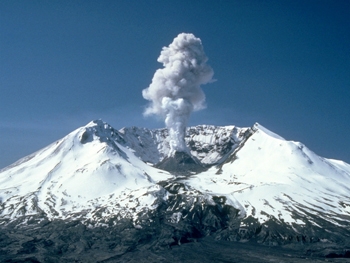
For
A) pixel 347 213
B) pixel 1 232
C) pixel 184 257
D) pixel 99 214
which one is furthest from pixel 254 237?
pixel 1 232

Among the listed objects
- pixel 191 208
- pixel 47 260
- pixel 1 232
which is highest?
pixel 191 208

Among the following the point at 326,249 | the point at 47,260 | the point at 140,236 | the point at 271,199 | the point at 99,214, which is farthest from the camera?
the point at 271,199

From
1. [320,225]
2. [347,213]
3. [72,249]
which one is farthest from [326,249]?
[72,249]

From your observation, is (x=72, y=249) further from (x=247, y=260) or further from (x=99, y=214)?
(x=247, y=260)

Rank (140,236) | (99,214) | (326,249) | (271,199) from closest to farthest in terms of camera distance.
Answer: (326,249)
(140,236)
(99,214)
(271,199)

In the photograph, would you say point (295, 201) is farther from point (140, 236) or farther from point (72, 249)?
point (72, 249)

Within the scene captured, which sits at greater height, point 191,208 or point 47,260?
point 191,208

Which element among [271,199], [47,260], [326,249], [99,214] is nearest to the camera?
[47,260]

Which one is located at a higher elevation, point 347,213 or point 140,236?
point 347,213

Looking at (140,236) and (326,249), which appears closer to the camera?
(326,249)
